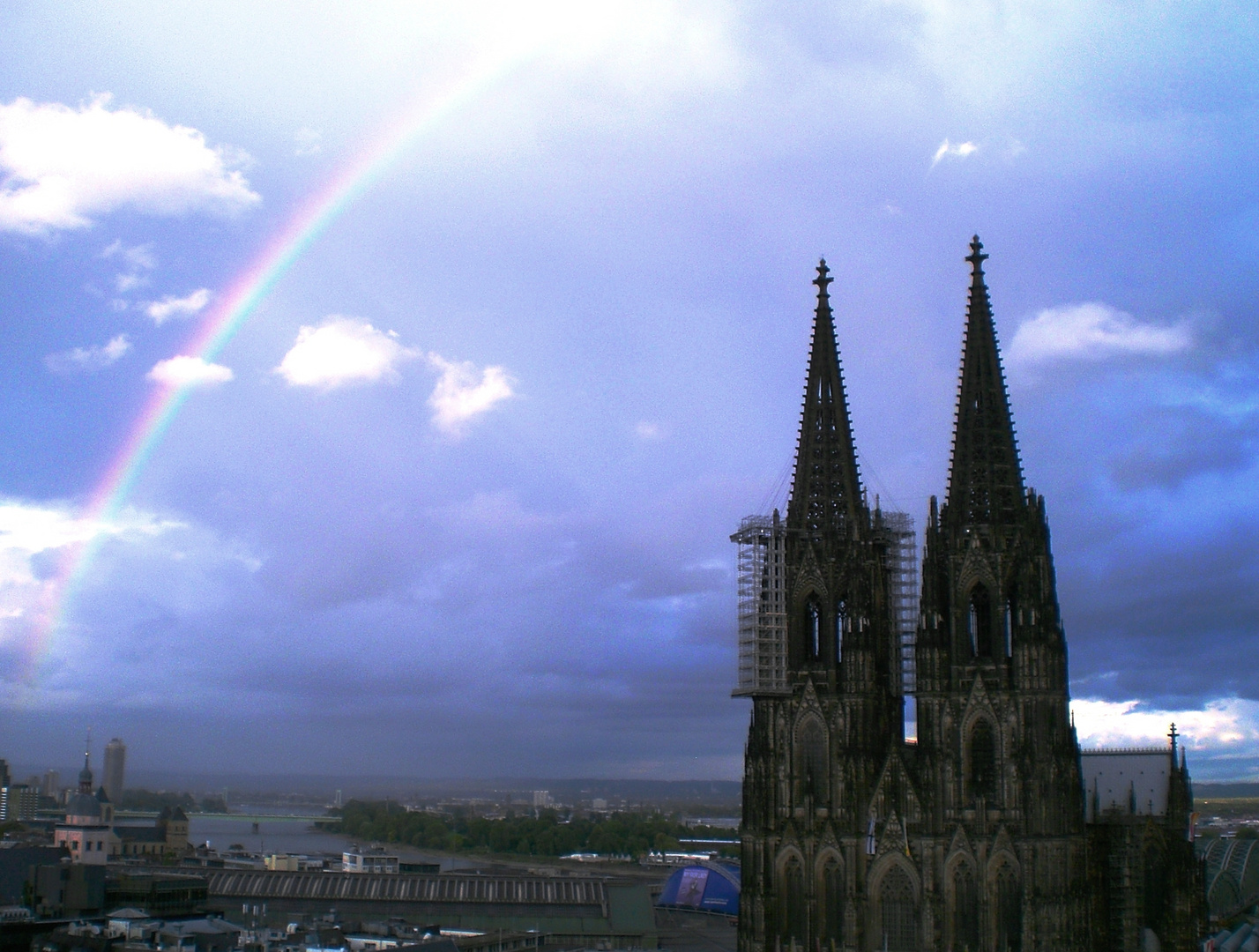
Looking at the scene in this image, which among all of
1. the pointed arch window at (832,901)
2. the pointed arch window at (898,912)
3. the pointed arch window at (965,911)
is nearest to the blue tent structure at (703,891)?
the pointed arch window at (832,901)

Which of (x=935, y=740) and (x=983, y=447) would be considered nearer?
(x=935, y=740)

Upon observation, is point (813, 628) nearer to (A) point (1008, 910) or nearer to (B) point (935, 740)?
(B) point (935, 740)

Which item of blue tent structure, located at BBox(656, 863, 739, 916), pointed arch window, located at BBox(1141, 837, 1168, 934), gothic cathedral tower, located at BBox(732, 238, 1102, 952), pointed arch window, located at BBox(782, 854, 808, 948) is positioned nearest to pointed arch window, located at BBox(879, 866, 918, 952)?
gothic cathedral tower, located at BBox(732, 238, 1102, 952)

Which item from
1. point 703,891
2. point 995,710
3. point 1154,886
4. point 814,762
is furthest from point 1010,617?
point 703,891

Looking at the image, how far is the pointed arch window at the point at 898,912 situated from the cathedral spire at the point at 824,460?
65.7ft

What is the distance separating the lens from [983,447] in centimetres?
7606

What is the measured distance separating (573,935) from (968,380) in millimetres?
58141

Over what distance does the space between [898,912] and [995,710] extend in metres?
12.2

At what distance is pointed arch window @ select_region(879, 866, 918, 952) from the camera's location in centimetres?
7162

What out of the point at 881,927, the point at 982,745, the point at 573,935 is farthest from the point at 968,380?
the point at 573,935

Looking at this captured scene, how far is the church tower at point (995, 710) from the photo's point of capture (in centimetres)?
6900

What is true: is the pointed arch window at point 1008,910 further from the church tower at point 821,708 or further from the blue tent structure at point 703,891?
the blue tent structure at point 703,891

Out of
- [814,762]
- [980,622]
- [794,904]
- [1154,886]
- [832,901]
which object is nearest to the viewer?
[832,901]

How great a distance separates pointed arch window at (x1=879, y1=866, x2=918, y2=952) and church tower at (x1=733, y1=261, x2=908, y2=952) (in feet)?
3.94
